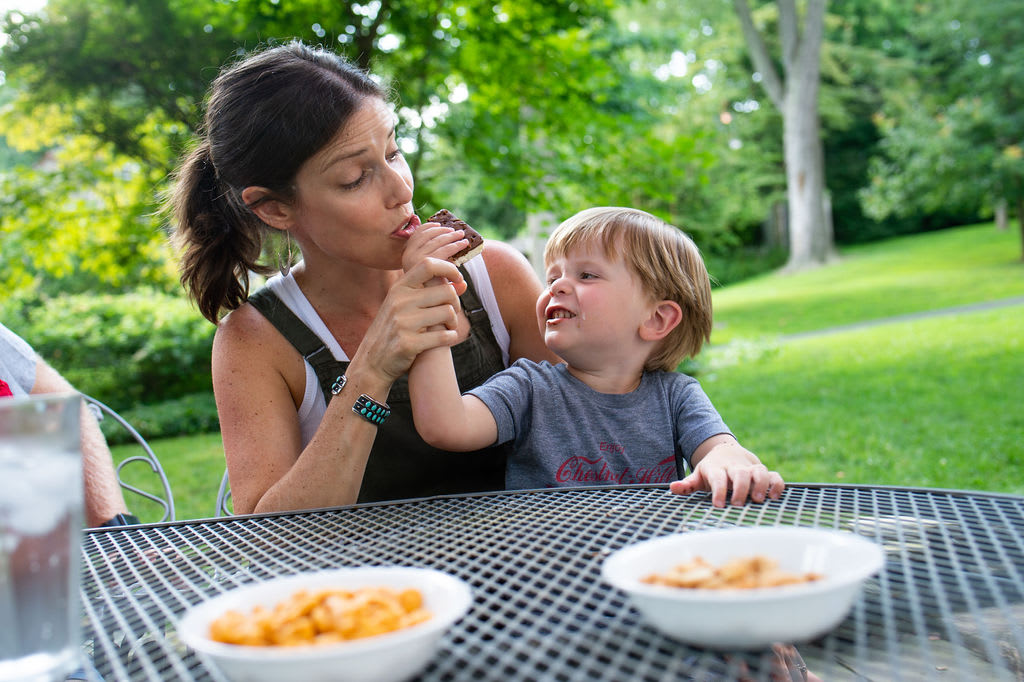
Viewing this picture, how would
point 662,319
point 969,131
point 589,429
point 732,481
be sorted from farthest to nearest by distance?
1. point 969,131
2. point 662,319
3. point 589,429
4. point 732,481

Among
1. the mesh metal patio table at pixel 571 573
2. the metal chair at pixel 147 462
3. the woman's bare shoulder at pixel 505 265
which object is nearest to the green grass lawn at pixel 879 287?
the woman's bare shoulder at pixel 505 265

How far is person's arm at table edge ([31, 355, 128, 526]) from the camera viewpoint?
2057mm

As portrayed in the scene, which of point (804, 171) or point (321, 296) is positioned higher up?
point (804, 171)

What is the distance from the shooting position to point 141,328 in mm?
8977

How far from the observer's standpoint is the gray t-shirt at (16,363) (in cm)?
199

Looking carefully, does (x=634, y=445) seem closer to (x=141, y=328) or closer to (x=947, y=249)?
(x=141, y=328)

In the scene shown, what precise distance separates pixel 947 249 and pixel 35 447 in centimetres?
2375

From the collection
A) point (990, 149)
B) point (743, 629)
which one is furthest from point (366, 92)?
point (990, 149)

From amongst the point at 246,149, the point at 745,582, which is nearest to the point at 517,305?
the point at 246,149

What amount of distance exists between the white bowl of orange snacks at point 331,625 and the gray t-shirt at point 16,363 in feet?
4.69

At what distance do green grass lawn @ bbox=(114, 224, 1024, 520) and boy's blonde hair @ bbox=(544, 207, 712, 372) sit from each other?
10.4ft

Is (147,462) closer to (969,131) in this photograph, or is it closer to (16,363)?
(16,363)

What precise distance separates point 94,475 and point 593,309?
1.31 m

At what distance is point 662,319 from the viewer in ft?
6.37
